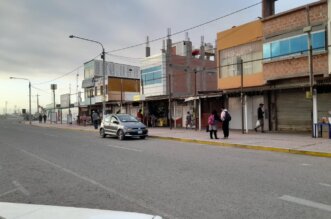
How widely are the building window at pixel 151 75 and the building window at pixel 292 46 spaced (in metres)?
20.8

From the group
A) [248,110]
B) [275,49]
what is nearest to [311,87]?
[275,49]

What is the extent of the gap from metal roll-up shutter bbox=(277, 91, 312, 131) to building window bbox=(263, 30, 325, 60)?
8.80ft

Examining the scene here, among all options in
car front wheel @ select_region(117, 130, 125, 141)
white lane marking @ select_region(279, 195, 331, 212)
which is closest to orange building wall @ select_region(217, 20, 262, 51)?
car front wheel @ select_region(117, 130, 125, 141)

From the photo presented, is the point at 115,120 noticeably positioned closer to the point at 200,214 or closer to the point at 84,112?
the point at 200,214

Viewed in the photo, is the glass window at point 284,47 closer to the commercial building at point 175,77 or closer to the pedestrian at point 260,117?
the pedestrian at point 260,117

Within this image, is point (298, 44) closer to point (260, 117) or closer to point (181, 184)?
point (260, 117)

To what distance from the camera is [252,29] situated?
83.0 ft

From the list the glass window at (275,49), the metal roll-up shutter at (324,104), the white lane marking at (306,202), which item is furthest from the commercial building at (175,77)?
the white lane marking at (306,202)

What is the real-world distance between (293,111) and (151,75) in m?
24.7

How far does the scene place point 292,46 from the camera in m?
21.7

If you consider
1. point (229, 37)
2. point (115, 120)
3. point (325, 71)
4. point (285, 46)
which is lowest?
point (115, 120)

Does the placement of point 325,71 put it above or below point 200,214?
above

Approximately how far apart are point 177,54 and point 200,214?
45.4 m

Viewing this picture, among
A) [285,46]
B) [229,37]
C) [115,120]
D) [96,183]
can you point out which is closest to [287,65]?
[285,46]
